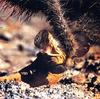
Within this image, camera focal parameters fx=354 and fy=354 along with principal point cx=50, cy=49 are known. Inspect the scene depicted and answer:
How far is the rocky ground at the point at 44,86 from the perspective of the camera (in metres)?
3.08

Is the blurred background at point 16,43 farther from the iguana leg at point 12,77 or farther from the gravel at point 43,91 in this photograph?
the gravel at point 43,91

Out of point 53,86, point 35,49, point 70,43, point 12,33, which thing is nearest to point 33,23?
point 12,33

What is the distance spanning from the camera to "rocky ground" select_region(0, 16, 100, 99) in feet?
10.1

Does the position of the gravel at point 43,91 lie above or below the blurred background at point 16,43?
below

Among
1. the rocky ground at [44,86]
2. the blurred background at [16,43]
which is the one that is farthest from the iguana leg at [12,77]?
the blurred background at [16,43]

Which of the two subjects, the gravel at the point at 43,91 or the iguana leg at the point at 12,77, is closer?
the gravel at the point at 43,91

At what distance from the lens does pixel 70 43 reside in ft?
11.8

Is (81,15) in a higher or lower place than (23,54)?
higher

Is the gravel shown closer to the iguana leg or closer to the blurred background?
the iguana leg

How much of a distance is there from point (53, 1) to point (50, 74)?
0.70 m

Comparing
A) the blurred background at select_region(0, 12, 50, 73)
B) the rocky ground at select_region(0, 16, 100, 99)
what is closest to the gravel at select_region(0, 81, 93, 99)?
the rocky ground at select_region(0, 16, 100, 99)

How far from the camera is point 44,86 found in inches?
127

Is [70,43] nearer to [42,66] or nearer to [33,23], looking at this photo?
[42,66]

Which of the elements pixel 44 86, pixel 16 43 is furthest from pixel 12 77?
pixel 16 43
